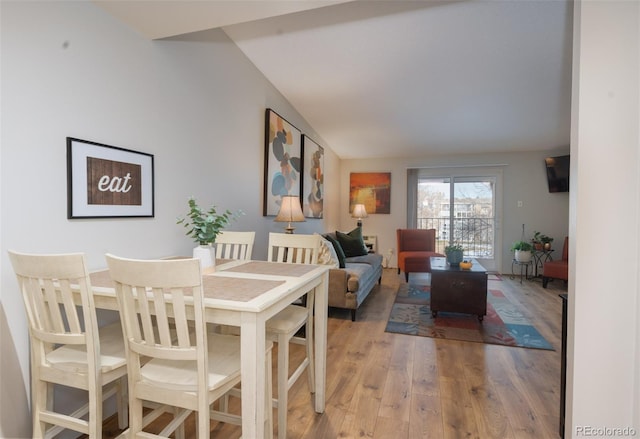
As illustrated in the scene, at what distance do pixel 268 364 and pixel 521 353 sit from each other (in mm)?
2243

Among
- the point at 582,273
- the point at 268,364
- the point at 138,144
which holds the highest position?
the point at 138,144

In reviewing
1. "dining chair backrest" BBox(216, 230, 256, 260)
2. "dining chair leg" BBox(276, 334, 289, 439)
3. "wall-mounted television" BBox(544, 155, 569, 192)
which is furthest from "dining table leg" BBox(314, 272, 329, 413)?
"wall-mounted television" BBox(544, 155, 569, 192)

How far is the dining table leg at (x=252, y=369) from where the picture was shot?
1078 mm

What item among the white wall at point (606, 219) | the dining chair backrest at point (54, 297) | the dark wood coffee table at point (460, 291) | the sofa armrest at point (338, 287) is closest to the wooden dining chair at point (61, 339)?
the dining chair backrest at point (54, 297)

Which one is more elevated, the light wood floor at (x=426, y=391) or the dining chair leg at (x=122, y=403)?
the dining chair leg at (x=122, y=403)

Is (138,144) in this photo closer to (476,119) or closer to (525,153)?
(476,119)

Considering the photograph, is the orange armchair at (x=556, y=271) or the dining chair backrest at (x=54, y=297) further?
the orange armchair at (x=556, y=271)

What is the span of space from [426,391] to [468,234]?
4.68m

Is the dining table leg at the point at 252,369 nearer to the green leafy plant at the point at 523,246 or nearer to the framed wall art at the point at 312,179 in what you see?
the framed wall art at the point at 312,179

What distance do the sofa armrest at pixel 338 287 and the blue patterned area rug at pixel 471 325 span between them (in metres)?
0.54

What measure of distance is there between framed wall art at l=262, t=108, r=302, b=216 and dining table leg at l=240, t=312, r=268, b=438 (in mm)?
2347

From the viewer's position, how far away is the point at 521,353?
2.52 metres

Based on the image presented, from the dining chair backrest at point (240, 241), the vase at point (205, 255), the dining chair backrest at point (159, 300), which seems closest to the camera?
the dining chair backrest at point (159, 300)

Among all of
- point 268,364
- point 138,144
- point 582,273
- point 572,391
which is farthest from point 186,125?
point 572,391
